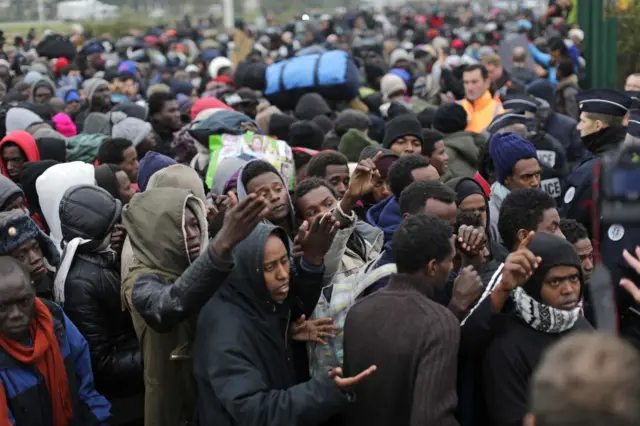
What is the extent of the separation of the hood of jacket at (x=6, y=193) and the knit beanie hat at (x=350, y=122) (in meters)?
3.21

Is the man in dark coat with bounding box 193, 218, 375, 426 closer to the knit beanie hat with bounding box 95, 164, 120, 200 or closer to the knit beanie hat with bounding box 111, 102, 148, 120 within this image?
the knit beanie hat with bounding box 95, 164, 120, 200

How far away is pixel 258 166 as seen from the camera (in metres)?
4.77

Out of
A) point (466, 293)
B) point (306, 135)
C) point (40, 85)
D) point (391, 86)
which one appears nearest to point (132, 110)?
point (306, 135)

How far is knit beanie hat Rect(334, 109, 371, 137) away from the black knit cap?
438 centimetres

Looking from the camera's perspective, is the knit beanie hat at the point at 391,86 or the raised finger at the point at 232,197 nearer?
the raised finger at the point at 232,197

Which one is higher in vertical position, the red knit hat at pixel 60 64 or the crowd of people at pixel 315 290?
the crowd of people at pixel 315 290

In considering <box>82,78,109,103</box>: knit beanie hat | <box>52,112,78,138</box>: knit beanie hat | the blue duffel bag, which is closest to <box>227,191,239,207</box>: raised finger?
<box>52,112,78,138</box>: knit beanie hat

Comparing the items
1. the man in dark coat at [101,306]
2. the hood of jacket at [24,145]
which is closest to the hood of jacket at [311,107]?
the hood of jacket at [24,145]

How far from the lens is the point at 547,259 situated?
3.28 metres

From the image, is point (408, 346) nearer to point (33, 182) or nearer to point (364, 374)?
point (364, 374)

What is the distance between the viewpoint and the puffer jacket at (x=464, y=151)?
268 inches

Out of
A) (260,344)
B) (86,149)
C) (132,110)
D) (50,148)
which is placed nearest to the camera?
(260,344)

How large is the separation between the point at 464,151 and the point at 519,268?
3.82m

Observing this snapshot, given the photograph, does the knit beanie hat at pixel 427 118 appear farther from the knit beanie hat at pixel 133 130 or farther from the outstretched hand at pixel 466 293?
the outstretched hand at pixel 466 293
